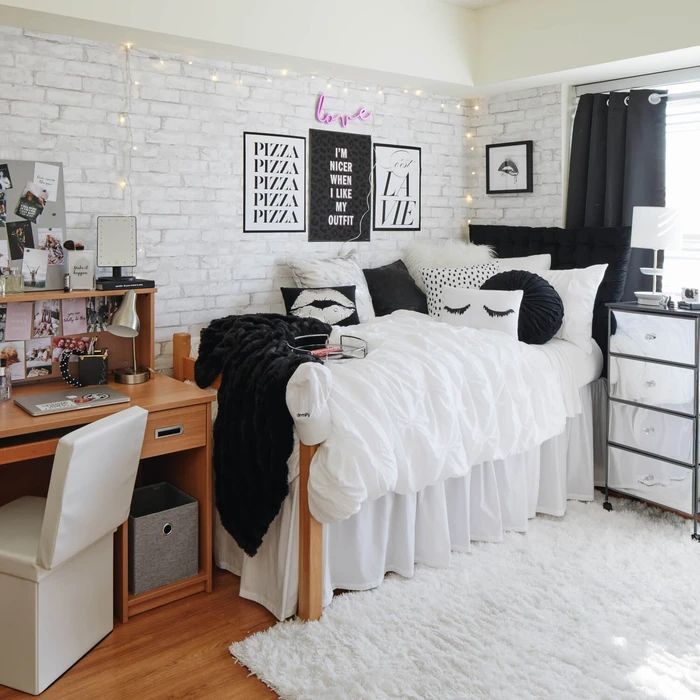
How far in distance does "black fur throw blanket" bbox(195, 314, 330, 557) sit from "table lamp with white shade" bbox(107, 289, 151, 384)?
0.26 meters

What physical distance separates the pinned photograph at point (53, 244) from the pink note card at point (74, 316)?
0.63 ft

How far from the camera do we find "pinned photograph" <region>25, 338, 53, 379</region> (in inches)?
114

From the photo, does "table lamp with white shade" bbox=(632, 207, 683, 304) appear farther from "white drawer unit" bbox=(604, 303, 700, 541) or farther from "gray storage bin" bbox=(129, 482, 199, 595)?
"gray storage bin" bbox=(129, 482, 199, 595)

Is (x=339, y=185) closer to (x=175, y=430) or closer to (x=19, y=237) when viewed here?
(x=19, y=237)

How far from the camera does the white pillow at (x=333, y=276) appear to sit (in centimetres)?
379

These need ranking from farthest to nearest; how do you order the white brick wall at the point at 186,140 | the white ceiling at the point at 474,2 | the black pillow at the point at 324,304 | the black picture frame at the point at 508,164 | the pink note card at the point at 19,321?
the black picture frame at the point at 508,164
the white ceiling at the point at 474,2
the black pillow at the point at 324,304
the white brick wall at the point at 186,140
the pink note card at the point at 19,321

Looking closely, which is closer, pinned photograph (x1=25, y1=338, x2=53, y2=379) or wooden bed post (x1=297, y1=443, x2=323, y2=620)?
wooden bed post (x1=297, y1=443, x2=323, y2=620)

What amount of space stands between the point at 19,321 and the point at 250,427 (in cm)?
104

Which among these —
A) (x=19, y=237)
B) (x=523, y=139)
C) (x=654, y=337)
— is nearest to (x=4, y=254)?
(x=19, y=237)

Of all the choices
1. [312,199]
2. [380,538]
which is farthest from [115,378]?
[312,199]

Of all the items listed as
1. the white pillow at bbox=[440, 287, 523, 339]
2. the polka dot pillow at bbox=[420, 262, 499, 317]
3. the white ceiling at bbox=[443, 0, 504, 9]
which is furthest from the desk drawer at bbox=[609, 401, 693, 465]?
the white ceiling at bbox=[443, 0, 504, 9]

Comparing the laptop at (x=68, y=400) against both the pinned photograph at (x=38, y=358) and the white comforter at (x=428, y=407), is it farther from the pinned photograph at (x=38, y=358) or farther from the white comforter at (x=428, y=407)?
the white comforter at (x=428, y=407)

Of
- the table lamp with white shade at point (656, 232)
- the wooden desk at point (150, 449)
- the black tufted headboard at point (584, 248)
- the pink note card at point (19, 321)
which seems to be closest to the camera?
the wooden desk at point (150, 449)

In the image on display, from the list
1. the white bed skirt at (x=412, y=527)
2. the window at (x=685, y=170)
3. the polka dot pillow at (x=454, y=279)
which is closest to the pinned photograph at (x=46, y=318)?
the white bed skirt at (x=412, y=527)
